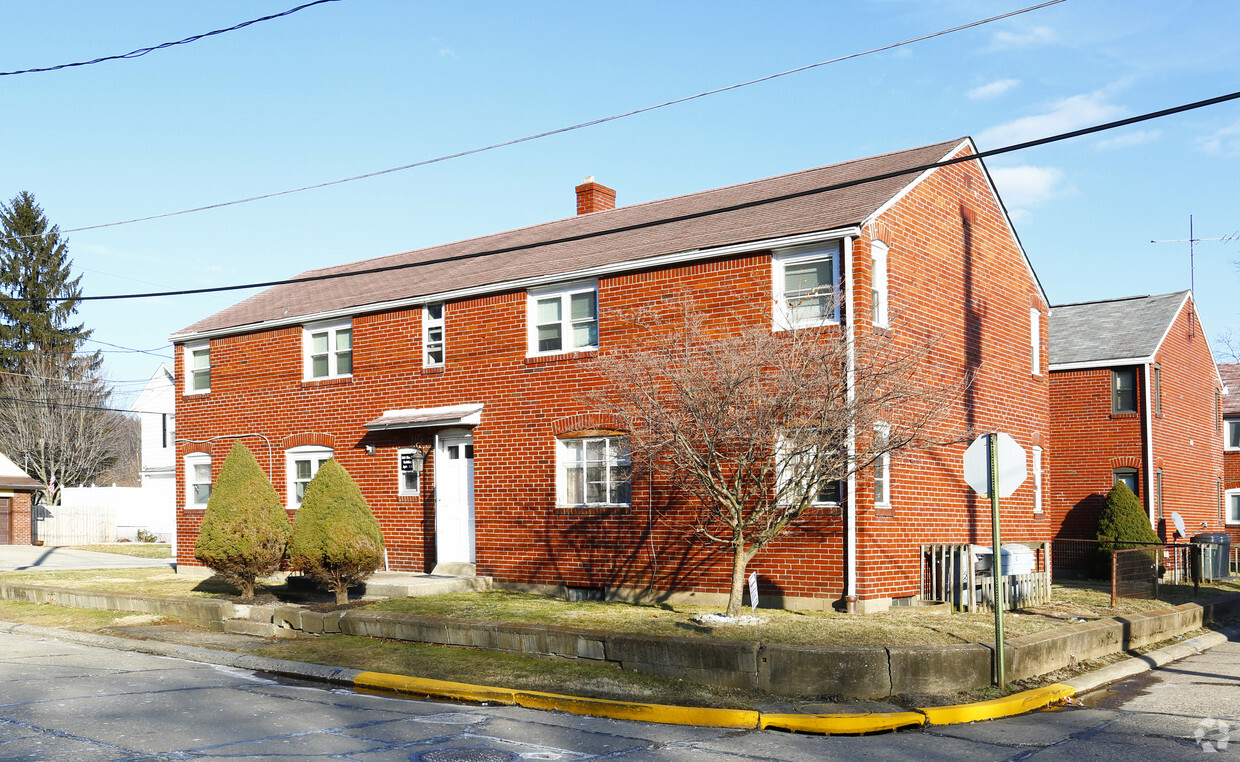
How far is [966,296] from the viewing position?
758 inches

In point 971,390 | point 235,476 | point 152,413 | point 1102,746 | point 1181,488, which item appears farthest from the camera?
point 152,413

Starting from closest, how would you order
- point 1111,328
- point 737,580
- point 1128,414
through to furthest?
point 737,580 < point 1128,414 < point 1111,328

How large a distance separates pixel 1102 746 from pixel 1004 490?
3.23 m

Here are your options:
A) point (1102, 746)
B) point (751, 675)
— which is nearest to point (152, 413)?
point (751, 675)

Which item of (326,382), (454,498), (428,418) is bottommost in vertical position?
(454,498)

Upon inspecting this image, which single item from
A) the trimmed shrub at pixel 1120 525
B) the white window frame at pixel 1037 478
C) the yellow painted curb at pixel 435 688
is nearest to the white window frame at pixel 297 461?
the yellow painted curb at pixel 435 688

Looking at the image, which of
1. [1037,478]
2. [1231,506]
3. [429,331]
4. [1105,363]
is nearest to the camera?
[429,331]

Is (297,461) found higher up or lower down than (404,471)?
higher up

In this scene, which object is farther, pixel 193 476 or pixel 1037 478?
pixel 193 476

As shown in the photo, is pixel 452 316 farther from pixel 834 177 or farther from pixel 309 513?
pixel 834 177

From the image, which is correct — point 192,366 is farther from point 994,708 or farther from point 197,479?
point 994,708

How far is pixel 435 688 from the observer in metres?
11.4

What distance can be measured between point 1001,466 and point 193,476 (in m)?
19.2

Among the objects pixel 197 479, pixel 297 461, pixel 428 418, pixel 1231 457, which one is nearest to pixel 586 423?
pixel 428 418
